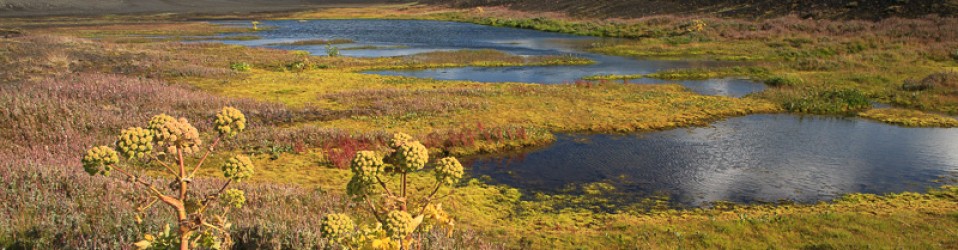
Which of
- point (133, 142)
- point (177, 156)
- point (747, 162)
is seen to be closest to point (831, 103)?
point (747, 162)

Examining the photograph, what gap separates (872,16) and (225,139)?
6237 cm

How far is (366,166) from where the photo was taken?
4684mm

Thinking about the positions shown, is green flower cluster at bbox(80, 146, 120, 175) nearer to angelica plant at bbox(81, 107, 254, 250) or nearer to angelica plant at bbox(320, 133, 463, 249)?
angelica plant at bbox(81, 107, 254, 250)

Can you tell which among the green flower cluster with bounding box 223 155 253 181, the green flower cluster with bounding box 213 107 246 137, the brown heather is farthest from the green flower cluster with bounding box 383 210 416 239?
the brown heather

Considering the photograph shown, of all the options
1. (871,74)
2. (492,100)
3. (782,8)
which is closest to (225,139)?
(492,100)

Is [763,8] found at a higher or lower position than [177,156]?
higher

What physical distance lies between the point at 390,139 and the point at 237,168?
6.79 ft

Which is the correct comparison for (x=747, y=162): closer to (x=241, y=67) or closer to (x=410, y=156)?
(x=410, y=156)

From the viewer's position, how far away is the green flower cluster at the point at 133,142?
164 inches

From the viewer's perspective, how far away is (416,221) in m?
4.94

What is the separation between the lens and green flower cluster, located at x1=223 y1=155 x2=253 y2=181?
429cm

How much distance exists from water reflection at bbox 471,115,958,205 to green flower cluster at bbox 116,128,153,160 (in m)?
10.1

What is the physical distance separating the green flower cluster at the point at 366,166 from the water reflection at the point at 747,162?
9145 mm

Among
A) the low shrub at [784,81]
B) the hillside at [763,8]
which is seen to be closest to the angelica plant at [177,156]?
the low shrub at [784,81]
